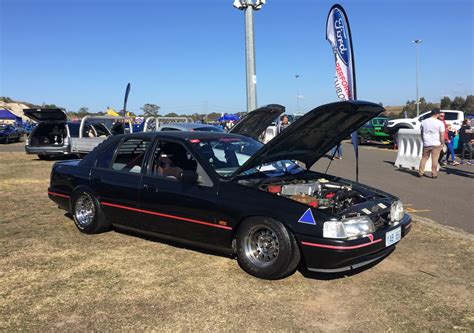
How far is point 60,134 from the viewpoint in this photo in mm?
17766

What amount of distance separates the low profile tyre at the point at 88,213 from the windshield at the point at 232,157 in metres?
1.64

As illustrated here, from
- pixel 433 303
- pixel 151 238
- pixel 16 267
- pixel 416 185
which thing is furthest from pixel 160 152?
pixel 416 185

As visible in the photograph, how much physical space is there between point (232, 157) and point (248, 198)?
104cm

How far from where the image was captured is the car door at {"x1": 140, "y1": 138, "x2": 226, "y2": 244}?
181 inches

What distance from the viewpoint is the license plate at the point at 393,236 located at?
4244mm

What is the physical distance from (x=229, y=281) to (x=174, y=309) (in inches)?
29.3

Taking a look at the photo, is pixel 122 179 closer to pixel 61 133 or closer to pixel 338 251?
pixel 338 251

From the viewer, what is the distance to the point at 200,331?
332 cm

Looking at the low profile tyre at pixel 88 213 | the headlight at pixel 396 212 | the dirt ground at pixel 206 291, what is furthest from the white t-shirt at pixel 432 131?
the low profile tyre at pixel 88 213

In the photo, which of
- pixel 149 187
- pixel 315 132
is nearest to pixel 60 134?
pixel 149 187

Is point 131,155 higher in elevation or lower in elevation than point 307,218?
higher

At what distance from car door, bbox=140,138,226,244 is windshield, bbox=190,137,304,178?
0.60 ft

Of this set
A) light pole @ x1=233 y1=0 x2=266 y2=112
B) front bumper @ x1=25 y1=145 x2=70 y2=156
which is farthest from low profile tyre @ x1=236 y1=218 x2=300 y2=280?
front bumper @ x1=25 y1=145 x2=70 y2=156

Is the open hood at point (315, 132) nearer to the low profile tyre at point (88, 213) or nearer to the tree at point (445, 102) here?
the low profile tyre at point (88, 213)
